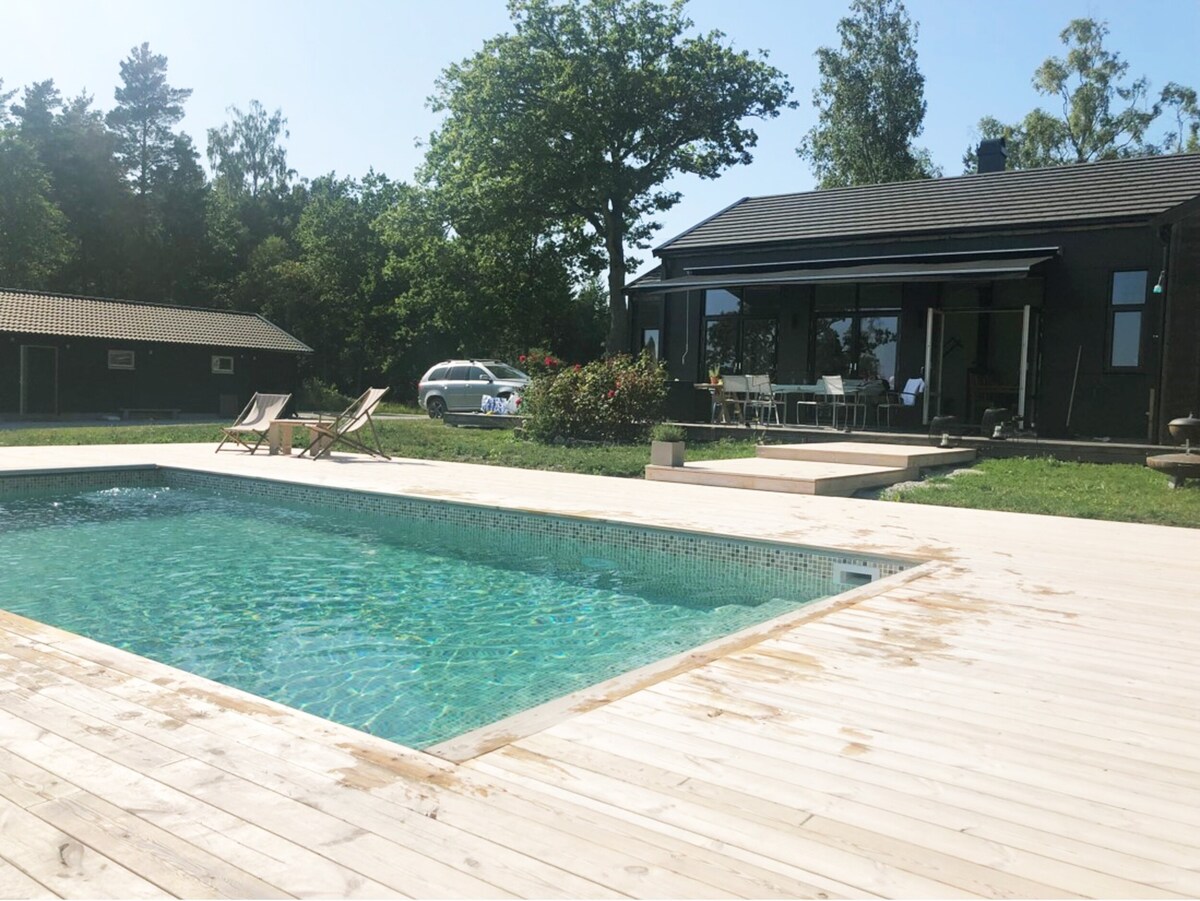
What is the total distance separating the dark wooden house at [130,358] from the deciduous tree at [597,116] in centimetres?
691

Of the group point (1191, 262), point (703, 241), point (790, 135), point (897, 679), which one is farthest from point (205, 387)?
point (897, 679)

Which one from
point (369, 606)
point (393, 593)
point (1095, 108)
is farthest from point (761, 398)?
point (1095, 108)

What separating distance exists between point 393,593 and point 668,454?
5.09 meters

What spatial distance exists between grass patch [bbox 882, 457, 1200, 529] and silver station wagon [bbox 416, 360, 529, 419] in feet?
37.7

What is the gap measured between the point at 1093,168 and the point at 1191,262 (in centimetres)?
378

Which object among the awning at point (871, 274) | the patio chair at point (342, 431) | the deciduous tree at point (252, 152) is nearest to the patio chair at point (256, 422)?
the patio chair at point (342, 431)

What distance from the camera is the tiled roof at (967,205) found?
13352 mm

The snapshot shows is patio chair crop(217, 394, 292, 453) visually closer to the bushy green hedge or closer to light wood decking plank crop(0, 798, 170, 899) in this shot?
light wood decking plank crop(0, 798, 170, 899)

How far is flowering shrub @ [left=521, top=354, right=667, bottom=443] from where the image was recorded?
1423 cm

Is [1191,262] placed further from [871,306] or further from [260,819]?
[260,819]

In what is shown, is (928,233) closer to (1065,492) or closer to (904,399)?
(904,399)

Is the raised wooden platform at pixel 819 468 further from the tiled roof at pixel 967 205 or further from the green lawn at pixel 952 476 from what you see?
the tiled roof at pixel 967 205

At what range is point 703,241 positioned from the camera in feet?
56.4

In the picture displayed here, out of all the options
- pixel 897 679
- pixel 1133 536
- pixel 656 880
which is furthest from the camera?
pixel 1133 536
